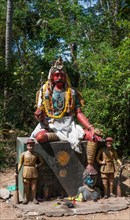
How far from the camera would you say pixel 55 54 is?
10109 mm

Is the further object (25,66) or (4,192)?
(25,66)

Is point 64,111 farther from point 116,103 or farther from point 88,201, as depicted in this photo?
point 116,103

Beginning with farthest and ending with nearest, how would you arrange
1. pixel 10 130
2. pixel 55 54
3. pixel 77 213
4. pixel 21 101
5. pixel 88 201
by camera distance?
pixel 55 54 → pixel 21 101 → pixel 10 130 → pixel 88 201 → pixel 77 213

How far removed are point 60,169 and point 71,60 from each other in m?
6.71

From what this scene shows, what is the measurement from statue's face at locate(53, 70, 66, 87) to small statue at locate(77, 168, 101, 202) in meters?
1.44

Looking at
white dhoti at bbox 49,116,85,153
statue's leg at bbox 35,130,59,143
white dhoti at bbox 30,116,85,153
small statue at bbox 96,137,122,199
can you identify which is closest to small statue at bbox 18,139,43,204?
statue's leg at bbox 35,130,59,143

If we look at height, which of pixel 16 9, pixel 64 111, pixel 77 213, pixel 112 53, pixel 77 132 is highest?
pixel 16 9

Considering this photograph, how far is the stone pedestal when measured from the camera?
5.00 meters

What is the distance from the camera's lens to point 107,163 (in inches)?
198

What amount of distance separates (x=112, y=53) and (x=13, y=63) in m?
2.97

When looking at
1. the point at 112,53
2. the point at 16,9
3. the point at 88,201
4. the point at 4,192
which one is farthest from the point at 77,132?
the point at 16,9

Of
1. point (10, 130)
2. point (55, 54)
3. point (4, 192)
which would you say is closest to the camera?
point (4, 192)

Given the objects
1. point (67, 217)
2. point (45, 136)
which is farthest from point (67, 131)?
point (67, 217)

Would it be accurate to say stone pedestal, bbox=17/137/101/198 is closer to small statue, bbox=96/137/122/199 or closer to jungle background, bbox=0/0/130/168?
small statue, bbox=96/137/122/199
